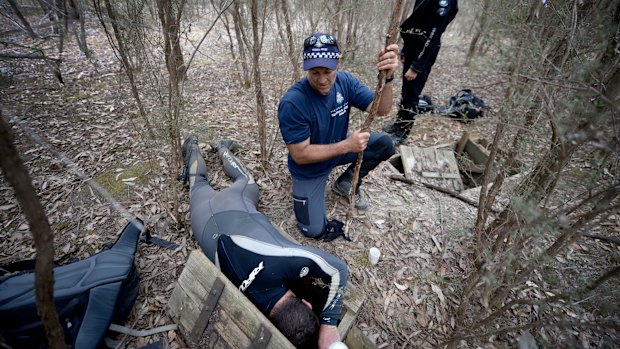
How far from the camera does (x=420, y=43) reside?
447 cm

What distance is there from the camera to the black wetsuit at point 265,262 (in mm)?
2131

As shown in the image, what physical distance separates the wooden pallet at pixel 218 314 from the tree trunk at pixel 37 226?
3.51 ft

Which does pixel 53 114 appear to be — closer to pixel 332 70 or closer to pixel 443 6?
pixel 332 70

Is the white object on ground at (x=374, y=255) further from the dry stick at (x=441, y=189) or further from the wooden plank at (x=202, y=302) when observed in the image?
the dry stick at (x=441, y=189)

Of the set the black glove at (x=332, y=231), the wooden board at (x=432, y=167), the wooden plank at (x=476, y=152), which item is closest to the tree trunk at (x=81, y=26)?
the black glove at (x=332, y=231)

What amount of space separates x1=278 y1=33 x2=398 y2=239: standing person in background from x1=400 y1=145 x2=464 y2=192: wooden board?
1.15 m

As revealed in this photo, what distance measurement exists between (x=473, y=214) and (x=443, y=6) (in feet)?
9.94

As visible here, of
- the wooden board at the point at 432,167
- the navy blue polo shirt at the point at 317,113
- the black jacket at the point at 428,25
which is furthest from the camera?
the wooden board at the point at 432,167

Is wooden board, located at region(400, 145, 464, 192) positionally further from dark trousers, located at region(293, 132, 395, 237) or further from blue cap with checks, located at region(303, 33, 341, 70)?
blue cap with checks, located at region(303, 33, 341, 70)

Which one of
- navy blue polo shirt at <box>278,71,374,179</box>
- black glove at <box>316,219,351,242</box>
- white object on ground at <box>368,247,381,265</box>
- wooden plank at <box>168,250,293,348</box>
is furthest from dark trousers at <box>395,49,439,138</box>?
wooden plank at <box>168,250,293,348</box>

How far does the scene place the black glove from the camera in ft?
9.89

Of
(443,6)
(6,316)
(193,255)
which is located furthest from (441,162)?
(6,316)

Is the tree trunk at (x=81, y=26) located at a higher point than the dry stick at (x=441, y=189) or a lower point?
higher

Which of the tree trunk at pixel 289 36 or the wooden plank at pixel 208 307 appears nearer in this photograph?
the wooden plank at pixel 208 307
